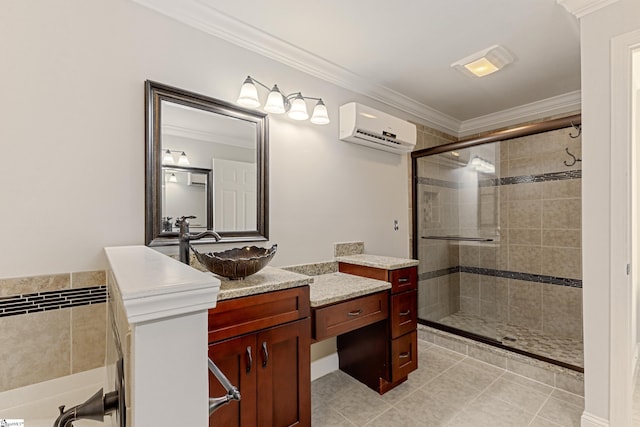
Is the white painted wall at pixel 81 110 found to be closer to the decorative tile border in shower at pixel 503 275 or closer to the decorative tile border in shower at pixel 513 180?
the decorative tile border in shower at pixel 513 180

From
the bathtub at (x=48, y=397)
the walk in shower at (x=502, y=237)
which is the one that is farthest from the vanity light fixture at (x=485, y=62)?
the bathtub at (x=48, y=397)

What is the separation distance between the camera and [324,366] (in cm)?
232

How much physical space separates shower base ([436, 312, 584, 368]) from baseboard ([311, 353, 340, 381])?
49.2 inches

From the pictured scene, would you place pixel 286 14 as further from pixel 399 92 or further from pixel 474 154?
pixel 474 154

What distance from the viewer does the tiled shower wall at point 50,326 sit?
4.08 ft

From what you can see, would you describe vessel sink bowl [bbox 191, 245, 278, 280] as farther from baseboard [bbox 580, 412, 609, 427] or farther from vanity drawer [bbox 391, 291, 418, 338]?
Result: baseboard [bbox 580, 412, 609, 427]

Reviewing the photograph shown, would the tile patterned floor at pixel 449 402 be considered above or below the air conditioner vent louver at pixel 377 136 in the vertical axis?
below

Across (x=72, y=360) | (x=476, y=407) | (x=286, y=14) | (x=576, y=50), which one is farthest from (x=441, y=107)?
(x=72, y=360)

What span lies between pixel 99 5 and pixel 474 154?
10.1ft

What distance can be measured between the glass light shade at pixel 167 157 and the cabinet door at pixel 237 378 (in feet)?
3.35

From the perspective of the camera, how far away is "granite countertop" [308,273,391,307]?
173cm

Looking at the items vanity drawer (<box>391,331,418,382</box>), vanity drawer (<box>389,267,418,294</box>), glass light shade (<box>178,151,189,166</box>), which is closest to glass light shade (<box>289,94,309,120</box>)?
glass light shade (<box>178,151,189,166</box>)

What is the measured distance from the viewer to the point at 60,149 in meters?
1.35

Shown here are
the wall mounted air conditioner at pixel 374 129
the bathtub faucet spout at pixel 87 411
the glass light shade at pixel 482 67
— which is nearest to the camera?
the bathtub faucet spout at pixel 87 411
